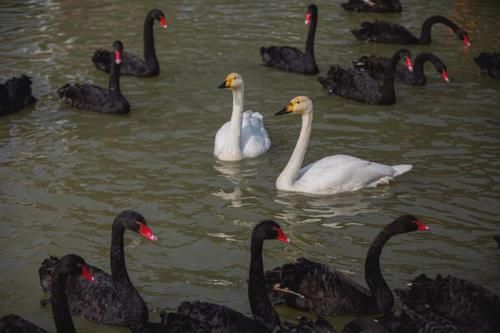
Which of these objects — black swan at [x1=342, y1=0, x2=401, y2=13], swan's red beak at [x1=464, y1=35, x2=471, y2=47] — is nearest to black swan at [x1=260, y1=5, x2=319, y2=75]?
swan's red beak at [x1=464, y1=35, x2=471, y2=47]

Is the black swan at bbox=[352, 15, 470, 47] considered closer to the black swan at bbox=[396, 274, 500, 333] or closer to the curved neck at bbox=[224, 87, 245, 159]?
the curved neck at bbox=[224, 87, 245, 159]

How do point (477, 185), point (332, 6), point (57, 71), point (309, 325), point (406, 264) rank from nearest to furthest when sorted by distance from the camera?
point (309, 325), point (406, 264), point (477, 185), point (57, 71), point (332, 6)

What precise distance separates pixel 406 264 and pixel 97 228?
245cm

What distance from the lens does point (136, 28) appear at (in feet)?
47.0

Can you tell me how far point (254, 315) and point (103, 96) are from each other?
5089 mm

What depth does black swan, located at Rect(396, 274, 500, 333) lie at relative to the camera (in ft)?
19.9

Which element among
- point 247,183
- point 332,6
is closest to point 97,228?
point 247,183

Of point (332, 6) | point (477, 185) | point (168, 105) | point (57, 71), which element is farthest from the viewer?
point (332, 6)

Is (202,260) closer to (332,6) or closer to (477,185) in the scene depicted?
(477,185)

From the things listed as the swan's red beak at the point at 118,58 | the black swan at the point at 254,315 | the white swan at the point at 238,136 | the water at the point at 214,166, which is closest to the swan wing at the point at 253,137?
the white swan at the point at 238,136

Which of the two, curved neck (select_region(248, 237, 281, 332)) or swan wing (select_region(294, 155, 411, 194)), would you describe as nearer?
curved neck (select_region(248, 237, 281, 332))

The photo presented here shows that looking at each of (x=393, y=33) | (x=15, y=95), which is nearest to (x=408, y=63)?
(x=393, y=33)

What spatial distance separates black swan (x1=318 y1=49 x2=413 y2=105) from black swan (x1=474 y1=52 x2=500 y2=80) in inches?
48.6

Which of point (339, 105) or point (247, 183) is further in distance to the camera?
point (339, 105)
